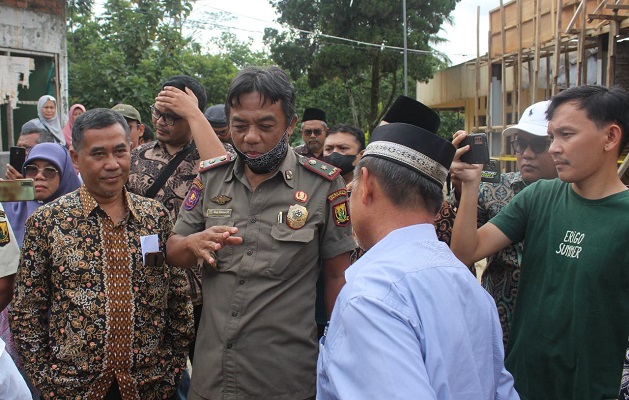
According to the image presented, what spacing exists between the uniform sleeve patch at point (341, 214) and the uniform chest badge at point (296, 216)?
146 mm

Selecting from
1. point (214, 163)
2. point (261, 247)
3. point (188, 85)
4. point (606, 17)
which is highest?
point (606, 17)

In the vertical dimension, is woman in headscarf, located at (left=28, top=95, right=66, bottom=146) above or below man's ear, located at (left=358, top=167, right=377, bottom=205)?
above

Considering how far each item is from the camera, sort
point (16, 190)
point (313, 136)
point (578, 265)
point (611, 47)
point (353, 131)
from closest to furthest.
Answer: point (578, 265) → point (16, 190) → point (353, 131) → point (313, 136) → point (611, 47)

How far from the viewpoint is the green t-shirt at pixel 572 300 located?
2262 mm

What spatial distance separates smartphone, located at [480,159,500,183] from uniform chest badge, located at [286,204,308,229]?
932 millimetres

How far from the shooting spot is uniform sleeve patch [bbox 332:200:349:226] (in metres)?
2.63

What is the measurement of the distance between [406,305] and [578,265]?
1265 millimetres

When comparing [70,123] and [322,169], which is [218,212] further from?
[70,123]

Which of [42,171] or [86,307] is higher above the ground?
[42,171]

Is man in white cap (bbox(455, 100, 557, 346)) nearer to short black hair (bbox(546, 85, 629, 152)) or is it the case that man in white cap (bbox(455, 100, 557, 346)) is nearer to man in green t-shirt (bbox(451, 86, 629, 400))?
man in green t-shirt (bbox(451, 86, 629, 400))


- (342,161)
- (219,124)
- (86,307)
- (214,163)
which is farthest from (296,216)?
(219,124)

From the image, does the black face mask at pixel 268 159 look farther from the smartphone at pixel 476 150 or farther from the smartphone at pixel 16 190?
the smartphone at pixel 16 190

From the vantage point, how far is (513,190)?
10.2ft

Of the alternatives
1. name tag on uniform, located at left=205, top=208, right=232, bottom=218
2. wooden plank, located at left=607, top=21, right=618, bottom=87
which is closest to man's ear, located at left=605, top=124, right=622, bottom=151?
name tag on uniform, located at left=205, top=208, right=232, bottom=218
